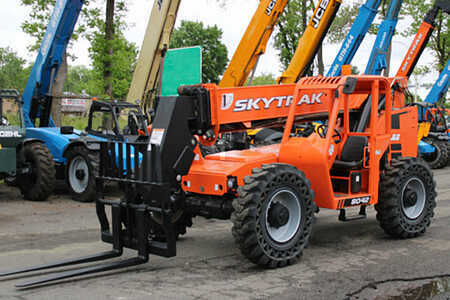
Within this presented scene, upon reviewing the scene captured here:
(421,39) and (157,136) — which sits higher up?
(421,39)

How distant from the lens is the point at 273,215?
6.09m

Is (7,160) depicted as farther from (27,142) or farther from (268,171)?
(268,171)

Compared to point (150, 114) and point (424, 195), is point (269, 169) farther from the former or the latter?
point (150, 114)

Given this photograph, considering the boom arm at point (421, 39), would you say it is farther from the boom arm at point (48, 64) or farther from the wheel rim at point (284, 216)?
the wheel rim at point (284, 216)

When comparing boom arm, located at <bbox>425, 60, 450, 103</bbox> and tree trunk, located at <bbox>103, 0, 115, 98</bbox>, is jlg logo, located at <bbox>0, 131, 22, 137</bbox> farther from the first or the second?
boom arm, located at <bbox>425, 60, 450, 103</bbox>

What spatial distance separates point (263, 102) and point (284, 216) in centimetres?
158

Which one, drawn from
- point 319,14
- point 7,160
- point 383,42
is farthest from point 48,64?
point 383,42

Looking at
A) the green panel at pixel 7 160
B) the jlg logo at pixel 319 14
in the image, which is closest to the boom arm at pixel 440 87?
the jlg logo at pixel 319 14

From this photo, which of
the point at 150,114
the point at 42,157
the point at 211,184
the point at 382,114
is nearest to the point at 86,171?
the point at 42,157

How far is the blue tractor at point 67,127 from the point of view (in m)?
11.1

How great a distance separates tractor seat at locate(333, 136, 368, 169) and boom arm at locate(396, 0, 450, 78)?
12078mm

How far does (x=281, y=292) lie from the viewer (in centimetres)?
526

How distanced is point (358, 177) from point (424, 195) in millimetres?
1244

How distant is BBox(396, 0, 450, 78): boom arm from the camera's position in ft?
59.2
